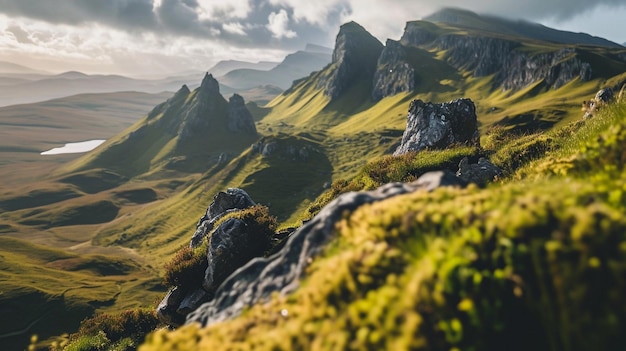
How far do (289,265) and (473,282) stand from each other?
359cm

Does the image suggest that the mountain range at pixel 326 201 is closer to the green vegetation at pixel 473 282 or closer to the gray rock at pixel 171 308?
the green vegetation at pixel 473 282

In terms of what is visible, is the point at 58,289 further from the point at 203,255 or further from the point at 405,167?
the point at 405,167

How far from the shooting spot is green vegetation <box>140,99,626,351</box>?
4363 millimetres

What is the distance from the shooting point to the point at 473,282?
470 cm

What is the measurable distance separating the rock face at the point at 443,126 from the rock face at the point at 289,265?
28.3m

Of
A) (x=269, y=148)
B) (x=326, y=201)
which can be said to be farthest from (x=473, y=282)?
(x=269, y=148)

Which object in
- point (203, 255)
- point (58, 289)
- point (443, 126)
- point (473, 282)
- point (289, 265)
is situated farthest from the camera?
point (58, 289)

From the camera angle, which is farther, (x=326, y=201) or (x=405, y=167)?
(x=326, y=201)

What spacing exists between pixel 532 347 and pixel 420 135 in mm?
32834

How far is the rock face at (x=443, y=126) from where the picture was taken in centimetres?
3522

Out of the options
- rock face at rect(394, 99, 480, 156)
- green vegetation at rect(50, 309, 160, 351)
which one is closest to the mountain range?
rock face at rect(394, 99, 480, 156)

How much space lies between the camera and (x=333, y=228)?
6906mm

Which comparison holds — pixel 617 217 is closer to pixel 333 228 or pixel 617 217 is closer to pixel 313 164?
pixel 333 228

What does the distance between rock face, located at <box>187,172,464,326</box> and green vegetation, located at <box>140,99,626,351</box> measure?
1.11m
